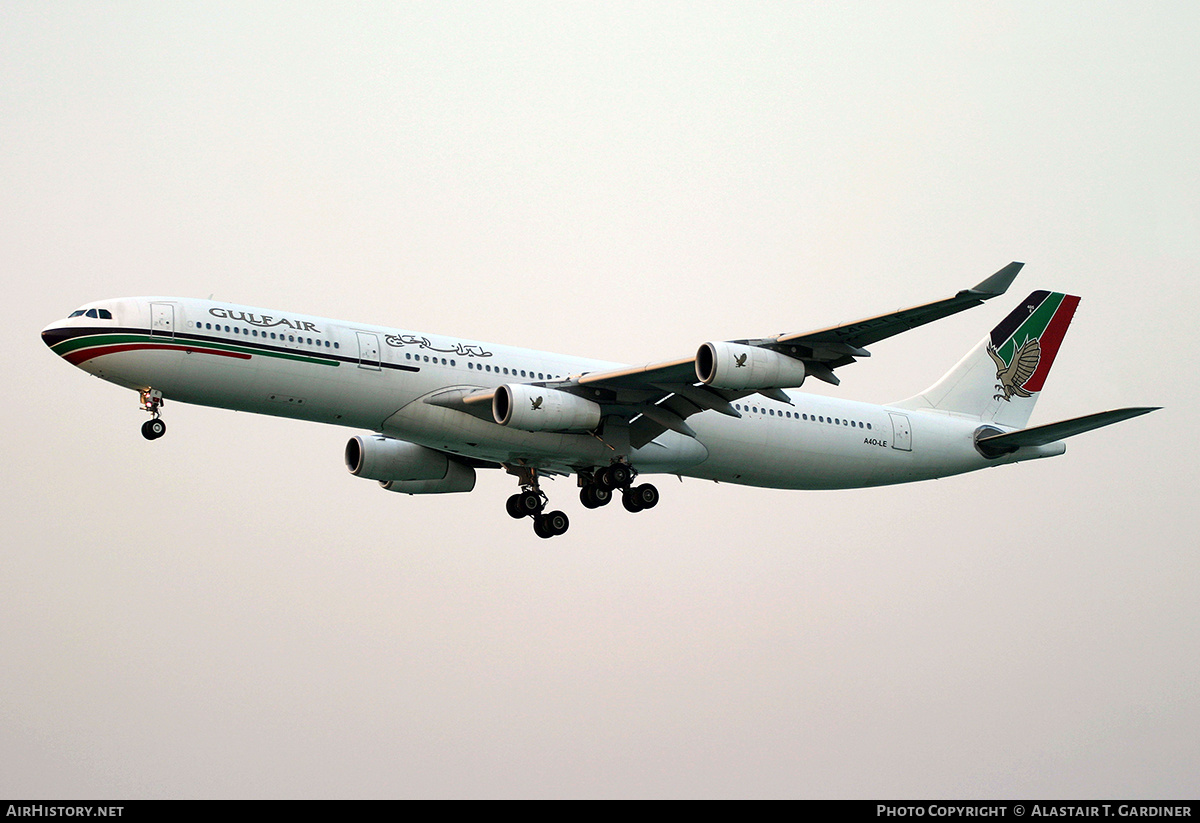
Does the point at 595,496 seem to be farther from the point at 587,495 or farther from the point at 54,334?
the point at 54,334

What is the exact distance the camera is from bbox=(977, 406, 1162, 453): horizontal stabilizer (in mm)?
38031

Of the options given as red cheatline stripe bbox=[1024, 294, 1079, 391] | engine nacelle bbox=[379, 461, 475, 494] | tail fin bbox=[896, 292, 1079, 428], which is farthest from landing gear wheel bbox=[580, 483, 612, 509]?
red cheatline stripe bbox=[1024, 294, 1079, 391]

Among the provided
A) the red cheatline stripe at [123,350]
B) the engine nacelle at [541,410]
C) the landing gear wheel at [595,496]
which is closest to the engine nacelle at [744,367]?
the engine nacelle at [541,410]

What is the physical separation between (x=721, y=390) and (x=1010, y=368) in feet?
52.7

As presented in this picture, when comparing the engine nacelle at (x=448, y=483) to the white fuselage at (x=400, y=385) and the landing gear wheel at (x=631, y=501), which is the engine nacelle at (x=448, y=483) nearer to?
the white fuselage at (x=400, y=385)

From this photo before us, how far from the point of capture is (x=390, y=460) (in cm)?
4297

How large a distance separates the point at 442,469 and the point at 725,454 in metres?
9.22

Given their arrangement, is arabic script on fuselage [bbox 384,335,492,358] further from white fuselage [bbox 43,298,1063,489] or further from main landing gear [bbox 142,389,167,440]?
main landing gear [bbox 142,389,167,440]

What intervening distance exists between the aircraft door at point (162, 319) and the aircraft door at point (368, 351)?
484cm

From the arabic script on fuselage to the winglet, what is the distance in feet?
46.3

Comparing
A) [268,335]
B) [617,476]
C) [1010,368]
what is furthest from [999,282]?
[268,335]

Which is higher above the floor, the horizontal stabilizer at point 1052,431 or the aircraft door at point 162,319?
the aircraft door at point 162,319

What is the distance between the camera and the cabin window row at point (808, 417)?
42344 mm
